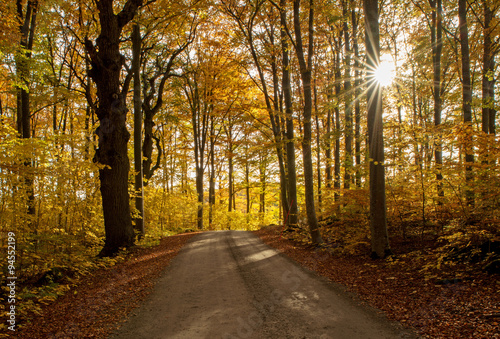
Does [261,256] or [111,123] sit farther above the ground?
[111,123]

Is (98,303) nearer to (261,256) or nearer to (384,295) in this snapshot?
(261,256)

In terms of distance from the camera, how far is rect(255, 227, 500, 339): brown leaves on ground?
3.59 metres

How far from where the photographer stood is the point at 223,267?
7309 mm

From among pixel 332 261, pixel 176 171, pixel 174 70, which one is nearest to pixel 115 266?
pixel 332 261

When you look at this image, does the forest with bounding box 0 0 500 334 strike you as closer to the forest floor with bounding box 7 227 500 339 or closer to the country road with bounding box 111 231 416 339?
A: the forest floor with bounding box 7 227 500 339

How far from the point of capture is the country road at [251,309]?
3.78 m

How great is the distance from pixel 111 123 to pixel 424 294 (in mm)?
9078

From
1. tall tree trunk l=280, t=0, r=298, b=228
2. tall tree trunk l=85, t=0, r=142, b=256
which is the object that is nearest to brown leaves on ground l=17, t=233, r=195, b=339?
tall tree trunk l=85, t=0, r=142, b=256

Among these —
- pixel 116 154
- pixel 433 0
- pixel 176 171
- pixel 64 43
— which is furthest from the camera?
pixel 176 171

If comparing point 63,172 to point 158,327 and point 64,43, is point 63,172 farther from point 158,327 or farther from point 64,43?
point 64,43

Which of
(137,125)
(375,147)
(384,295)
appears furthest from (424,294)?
(137,125)

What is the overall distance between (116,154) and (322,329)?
7751 mm

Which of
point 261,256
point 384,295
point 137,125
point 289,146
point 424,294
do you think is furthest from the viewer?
point 289,146

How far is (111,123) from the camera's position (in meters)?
8.69
